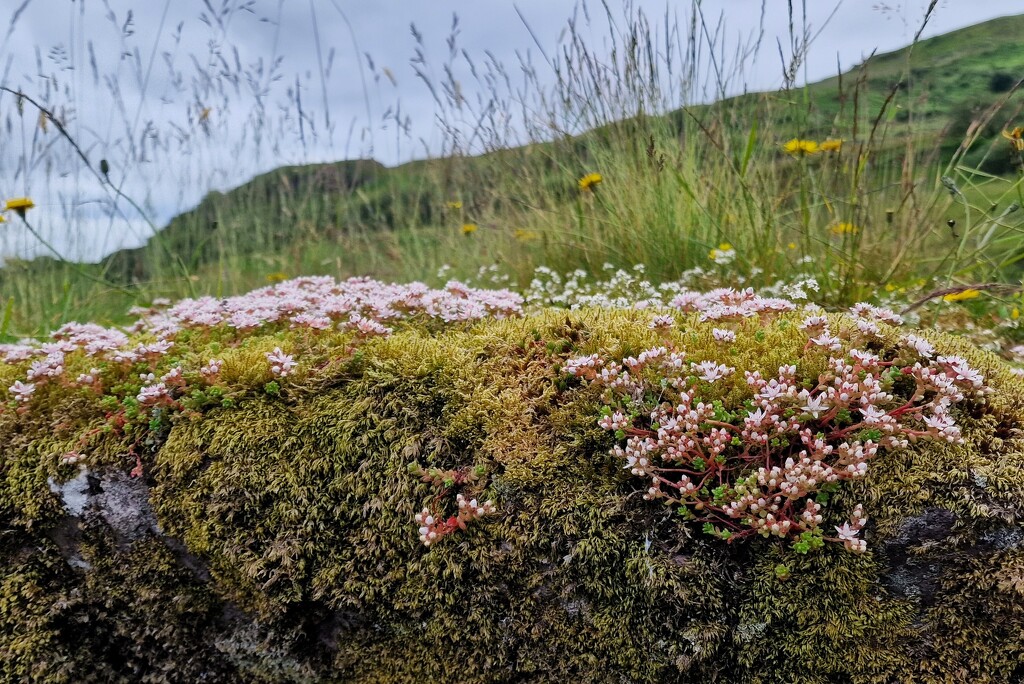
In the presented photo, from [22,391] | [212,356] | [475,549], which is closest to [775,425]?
[475,549]

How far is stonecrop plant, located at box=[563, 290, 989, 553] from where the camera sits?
1774 mm

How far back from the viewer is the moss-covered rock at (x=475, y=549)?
179cm

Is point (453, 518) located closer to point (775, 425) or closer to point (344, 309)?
point (775, 425)

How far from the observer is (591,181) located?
5.34 metres

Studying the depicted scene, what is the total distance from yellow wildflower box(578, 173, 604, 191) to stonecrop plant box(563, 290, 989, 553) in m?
3.40

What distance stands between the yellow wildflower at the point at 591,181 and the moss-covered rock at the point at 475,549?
2913mm

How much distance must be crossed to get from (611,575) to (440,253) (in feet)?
22.3

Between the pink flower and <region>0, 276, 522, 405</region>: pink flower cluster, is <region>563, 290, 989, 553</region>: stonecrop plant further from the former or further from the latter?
the pink flower

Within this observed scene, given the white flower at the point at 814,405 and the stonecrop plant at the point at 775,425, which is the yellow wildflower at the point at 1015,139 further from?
the white flower at the point at 814,405

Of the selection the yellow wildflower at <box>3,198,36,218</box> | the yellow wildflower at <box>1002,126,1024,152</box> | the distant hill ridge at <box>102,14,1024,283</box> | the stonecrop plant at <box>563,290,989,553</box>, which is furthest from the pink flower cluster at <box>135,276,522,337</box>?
the distant hill ridge at <box>102,14,1024,283</box>

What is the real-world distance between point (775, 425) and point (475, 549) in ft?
3.28

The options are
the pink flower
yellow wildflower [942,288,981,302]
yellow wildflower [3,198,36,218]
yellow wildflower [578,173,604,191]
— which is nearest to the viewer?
the pink flower

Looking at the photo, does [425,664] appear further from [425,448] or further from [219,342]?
[219,342]

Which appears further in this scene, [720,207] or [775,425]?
[720,207]
